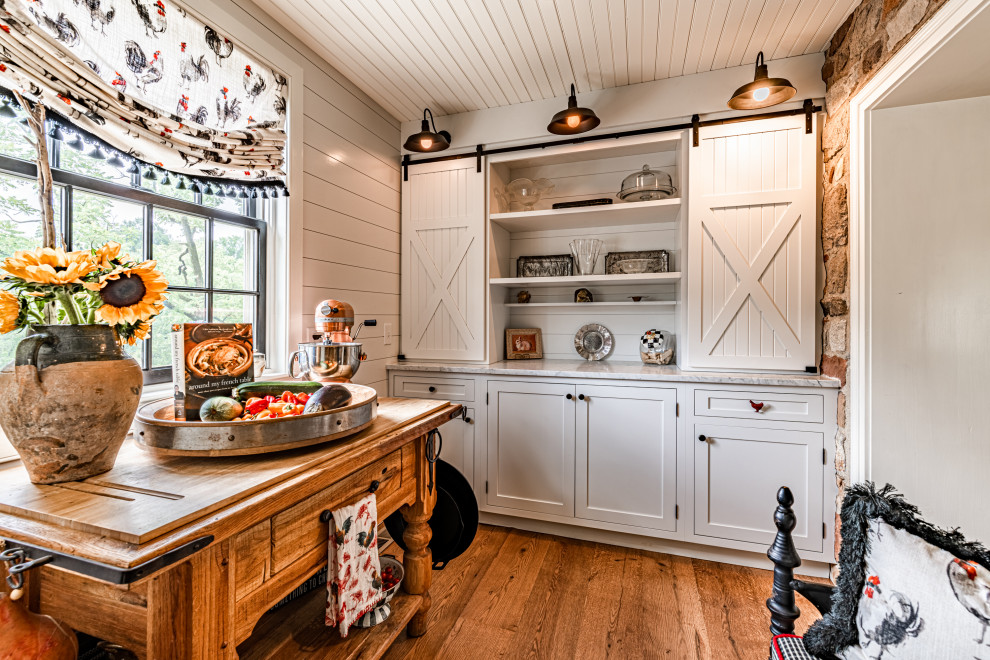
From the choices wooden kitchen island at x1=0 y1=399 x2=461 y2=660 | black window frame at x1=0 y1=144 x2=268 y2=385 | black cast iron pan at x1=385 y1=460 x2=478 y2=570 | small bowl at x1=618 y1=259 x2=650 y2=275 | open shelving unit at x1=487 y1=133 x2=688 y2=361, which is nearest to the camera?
wooden kitchen island at x1=0 y1=399 x2=461 y2=660

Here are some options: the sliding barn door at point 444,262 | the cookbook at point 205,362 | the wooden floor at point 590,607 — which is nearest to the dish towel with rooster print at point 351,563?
the cookbook at point 205,362

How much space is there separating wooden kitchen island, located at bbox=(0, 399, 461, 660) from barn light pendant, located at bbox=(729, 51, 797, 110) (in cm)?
207

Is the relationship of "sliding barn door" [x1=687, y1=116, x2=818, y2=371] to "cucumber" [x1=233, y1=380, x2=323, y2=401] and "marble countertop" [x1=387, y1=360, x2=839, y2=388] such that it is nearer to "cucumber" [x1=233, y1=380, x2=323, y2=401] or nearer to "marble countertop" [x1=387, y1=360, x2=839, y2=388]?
"marble countertop" [x1=387, y1=360, x2=839, y2=388]

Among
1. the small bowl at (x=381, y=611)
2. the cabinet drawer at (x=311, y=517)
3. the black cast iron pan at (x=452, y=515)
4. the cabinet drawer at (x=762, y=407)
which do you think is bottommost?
the small bowl at (x=381, y=611)

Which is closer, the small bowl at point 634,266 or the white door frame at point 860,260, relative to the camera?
the white door frame at point 860,260

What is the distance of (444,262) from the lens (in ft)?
9.39

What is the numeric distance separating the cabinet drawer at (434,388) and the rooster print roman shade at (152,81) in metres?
1.37

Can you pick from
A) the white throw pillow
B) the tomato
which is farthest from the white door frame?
the tomato

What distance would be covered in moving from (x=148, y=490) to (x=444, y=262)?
7.16 ft

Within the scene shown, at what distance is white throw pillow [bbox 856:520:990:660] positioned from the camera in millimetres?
793

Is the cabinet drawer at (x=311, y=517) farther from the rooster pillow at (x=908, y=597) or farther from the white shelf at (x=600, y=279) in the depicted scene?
the white shelf at (x=600, y=279)

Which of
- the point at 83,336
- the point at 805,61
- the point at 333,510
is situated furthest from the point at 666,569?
the point at 805,61

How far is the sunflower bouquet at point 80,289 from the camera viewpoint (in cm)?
85

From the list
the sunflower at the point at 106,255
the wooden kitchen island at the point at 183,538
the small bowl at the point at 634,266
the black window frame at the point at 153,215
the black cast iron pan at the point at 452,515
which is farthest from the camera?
the small bowl at the point at 634,266
